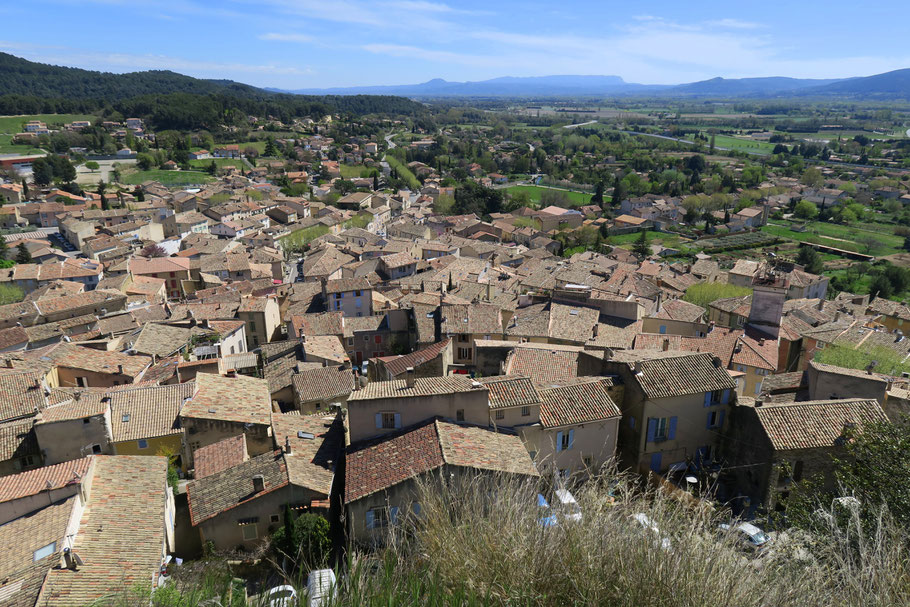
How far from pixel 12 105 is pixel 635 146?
158 metres

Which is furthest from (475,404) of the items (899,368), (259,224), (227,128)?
(227,128)

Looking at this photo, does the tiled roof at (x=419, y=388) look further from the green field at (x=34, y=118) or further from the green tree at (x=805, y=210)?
the green field at (x=34, y=118)

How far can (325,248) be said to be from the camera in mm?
50688

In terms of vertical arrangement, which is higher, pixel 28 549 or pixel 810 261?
pixel 28 549

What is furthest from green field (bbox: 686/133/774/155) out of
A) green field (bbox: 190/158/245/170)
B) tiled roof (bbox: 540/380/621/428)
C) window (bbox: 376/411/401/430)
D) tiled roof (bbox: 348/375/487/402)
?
window (bbox: 376/411/401/430)

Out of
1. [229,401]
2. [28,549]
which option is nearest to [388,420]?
[229,401]

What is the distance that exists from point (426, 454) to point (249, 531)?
4609 millimetres

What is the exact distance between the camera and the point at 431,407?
13094 millimetres

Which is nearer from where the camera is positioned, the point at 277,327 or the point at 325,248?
the point at 277,327

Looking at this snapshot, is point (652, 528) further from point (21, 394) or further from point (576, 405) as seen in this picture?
point (21, 394)

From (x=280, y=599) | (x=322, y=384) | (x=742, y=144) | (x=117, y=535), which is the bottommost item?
(x=322, y=384)

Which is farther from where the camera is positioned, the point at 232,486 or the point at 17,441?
the point at 17,441

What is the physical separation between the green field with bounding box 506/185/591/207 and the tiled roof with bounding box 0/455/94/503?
8802 cm

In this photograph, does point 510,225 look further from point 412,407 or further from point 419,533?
point 419,533
